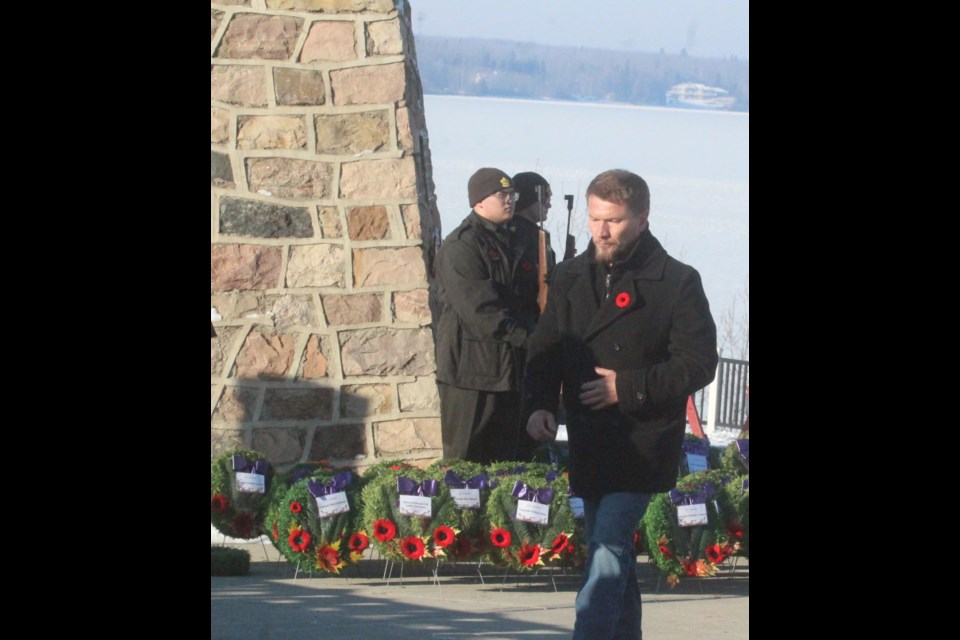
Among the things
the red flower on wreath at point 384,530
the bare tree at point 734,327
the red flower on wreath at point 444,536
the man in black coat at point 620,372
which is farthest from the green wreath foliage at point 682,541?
the bare tree at point 734,327

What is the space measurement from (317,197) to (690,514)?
100 inches

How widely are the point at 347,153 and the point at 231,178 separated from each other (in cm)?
58

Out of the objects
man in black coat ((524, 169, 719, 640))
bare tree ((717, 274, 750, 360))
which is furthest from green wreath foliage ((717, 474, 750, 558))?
bare tree ((717, 274, 750, 360))

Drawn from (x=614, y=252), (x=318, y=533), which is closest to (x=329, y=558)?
(x=318, y=533)

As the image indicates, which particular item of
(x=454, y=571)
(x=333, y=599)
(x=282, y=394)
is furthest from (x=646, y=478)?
(x=282, y=394)

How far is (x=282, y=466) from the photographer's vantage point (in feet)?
26.5

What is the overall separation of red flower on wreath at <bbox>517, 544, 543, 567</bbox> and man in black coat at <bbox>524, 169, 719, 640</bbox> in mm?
1883

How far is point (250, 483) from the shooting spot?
711cm

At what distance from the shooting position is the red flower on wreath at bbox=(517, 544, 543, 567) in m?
6.52

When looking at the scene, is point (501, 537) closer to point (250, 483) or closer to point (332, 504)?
point (332, 504)
